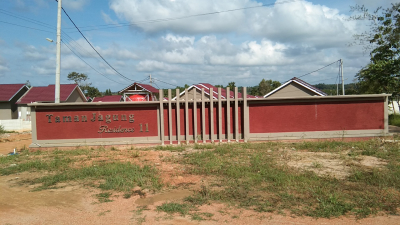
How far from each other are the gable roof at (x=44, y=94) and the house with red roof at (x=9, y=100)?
1.56m

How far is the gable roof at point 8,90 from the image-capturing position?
3762 cm

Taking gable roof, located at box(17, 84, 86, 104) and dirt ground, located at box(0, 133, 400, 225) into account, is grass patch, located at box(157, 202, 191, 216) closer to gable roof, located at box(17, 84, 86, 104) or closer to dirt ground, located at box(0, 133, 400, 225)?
dirt ground, located at box(0, 133, 400, 225)

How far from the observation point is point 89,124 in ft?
49.8

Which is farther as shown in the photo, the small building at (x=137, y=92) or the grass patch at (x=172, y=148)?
the small building at (x=137, y=92)

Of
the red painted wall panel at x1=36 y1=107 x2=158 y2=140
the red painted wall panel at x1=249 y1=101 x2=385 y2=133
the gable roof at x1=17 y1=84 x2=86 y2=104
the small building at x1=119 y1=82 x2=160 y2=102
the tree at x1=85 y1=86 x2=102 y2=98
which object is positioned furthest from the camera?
the tree at x1=85 y1=86 x2=102 y2=98

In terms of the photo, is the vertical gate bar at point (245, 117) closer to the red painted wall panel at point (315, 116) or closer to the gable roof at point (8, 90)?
the red painted wall panel at point (315, 116)

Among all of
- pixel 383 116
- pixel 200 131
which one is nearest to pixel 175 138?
pixel 200 131

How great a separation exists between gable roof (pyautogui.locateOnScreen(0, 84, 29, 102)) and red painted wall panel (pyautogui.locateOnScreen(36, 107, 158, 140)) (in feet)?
88.8

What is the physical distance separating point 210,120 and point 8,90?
33890 millimetres

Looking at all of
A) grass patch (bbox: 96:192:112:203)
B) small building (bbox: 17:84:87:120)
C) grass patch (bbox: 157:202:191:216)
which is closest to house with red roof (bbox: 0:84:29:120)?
small building (bbox: 17:84:87:120)

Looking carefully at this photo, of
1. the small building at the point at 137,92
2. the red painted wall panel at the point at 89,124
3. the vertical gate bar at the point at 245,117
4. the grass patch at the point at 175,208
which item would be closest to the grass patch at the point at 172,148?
the red painted wall panel at the point at 89,124

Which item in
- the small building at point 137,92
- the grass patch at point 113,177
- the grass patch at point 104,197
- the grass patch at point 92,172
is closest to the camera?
the grass patch at point 104,197

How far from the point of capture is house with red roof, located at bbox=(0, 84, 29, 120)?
37894 mm

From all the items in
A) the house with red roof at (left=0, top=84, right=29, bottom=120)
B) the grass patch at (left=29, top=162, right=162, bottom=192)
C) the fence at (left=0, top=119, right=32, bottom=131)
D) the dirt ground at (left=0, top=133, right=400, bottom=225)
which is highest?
the house with red roof at (left=0, top=84, right=29, bottom=120)
